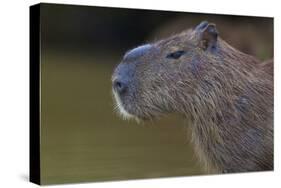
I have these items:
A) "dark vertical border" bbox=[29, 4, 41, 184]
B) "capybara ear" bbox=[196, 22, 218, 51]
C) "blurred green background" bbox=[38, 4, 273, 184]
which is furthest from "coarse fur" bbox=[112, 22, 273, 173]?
"dark vertical border" bbox=[29, 4, 41, 184]

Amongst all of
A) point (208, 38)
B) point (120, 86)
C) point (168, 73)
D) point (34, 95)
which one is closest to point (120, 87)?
point (120, 86)

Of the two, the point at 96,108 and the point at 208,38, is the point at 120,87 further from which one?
the point at 208,38

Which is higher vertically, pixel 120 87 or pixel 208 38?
pixel 208 38

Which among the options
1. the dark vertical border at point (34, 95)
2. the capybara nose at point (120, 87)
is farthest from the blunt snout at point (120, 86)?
the dark vertical border at point (34, 95)

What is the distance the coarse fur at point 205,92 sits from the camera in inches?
153

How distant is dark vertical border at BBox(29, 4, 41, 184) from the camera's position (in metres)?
3.70

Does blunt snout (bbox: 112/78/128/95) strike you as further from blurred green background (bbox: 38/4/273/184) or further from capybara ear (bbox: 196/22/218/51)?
capybara ear (bbox: 196/22/218/51)

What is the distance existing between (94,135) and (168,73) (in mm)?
635

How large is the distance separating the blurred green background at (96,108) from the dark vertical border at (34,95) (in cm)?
4

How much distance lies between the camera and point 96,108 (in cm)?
390

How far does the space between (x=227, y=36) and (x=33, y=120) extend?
1532 mm
